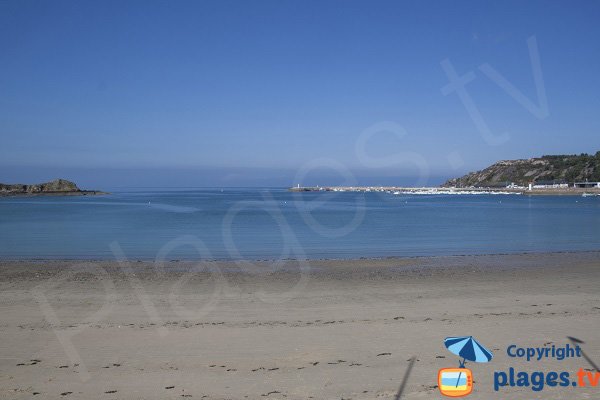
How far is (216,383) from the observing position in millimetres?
5523

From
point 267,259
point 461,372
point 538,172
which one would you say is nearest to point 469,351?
point 461,372

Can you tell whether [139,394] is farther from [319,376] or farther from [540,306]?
[540,306]

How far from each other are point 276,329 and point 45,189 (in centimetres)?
12056

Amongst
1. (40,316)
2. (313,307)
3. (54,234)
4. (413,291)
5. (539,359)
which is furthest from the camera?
(54,234)

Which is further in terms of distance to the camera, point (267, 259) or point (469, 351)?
point (267, 259)

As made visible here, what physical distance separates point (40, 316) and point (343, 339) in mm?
5179

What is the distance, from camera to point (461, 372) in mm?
5285

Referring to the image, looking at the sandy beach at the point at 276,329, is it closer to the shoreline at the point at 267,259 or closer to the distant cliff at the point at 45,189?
the shoreline at the point at 267,259

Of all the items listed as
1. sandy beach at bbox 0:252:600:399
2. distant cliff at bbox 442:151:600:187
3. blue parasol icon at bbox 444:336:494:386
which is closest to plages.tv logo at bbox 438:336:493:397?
blue parasol icon at bbox 444:336:494:386

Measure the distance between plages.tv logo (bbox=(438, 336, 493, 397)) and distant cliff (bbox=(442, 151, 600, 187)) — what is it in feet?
460

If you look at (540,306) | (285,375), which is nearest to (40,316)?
(285,375)

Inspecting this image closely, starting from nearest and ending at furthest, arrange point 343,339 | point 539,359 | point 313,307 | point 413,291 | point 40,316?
point 539,359 → point 343,339 → point 40,316 → point 313,307 → point 413,291

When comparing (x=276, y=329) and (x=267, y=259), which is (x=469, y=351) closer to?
(x=276, y=329)

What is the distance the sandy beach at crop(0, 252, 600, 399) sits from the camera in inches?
216
